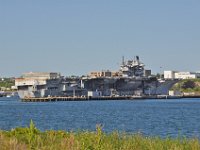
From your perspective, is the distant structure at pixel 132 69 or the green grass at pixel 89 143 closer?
the green grass at pixel 89 143

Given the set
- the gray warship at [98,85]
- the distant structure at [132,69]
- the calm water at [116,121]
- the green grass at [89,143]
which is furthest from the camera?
the distant structure at [132,69]

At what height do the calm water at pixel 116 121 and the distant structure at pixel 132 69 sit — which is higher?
the distant structure at pixel 132 69

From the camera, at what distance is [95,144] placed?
15734mm

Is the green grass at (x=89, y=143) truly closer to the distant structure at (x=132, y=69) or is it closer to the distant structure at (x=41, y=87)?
the distant structure at (x=41, y=87)

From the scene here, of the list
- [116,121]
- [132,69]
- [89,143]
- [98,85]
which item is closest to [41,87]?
[98,85]

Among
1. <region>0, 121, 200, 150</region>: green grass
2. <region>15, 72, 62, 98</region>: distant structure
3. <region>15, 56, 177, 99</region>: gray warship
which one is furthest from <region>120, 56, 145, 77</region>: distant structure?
<region>0, 121, 200, 150</region>: green grass

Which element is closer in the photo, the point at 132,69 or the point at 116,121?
the point at 116,121

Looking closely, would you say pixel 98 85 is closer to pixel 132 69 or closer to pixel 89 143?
pixel 132 69

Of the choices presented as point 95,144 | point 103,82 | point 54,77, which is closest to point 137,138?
point 95,144

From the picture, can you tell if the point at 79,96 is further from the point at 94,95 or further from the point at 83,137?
the point at 83,137

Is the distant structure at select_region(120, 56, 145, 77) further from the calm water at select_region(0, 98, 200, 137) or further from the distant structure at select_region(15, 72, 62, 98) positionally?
the calm water at select_region(0, 98, 200, 137)

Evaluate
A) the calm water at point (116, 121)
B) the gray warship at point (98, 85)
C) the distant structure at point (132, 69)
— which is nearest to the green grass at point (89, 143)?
the calm water at point (116, 121)

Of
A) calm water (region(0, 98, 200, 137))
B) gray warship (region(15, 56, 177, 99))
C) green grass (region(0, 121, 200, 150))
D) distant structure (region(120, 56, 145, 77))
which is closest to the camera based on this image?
green grass (region(0, 121, 200, 150))

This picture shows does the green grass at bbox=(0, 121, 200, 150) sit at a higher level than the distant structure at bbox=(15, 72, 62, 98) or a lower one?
lower
